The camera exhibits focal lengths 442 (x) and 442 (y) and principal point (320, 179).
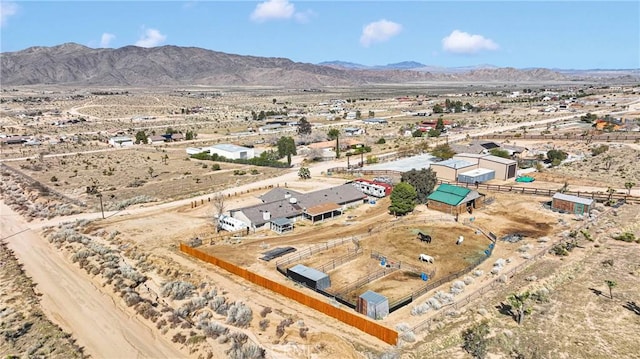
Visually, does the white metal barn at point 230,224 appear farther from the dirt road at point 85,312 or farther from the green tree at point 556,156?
the green tree at point 556,156

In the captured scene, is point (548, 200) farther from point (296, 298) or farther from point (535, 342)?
point (296, 298)

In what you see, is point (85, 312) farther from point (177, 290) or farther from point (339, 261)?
point (339, 261)

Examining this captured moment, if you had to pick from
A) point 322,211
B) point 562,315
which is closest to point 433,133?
point 322,211

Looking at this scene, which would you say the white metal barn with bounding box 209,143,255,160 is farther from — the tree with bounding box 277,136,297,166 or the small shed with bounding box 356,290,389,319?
the small shed with bounding box 356,290,389,319

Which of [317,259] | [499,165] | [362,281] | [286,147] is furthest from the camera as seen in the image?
[286,147]

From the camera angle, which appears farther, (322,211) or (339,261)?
(322,211)

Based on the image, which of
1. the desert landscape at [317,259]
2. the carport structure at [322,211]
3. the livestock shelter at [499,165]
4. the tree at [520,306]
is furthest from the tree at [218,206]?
the livestock shelter at [499,165]

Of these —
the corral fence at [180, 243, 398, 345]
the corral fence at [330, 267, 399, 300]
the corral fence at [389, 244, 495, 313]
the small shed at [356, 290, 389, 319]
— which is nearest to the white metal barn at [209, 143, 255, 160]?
the corral fence at [180, 243, 398, 345]
